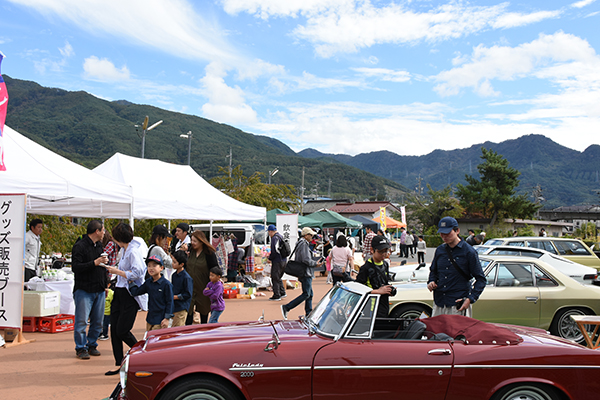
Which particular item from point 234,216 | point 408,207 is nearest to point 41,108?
Answer: point 408,207

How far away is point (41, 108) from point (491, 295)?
17172 centimetres

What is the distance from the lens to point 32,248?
29.7ft

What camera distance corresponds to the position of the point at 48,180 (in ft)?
28.0

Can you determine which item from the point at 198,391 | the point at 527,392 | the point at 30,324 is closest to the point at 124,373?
the point at 198,391

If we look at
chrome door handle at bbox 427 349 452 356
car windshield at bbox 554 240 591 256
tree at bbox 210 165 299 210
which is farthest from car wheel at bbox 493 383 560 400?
tree at bbox 210 165 299 210

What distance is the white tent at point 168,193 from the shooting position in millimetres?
11812

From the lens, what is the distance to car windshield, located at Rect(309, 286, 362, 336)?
4027mm

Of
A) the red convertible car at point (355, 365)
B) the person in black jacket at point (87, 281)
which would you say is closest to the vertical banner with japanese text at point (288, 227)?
Answer: the person in black jacket at point (87, 281)

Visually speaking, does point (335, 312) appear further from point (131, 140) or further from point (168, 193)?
point (131, 140)

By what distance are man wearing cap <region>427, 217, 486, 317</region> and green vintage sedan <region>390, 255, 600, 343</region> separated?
2250 mm

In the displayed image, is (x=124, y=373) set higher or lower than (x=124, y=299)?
lower

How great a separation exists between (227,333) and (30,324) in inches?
226

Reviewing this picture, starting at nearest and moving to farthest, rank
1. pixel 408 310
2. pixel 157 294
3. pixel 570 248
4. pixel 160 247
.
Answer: pixel 157 294 → pixel 160 247 → pixel 408 310 → pixel 570 248

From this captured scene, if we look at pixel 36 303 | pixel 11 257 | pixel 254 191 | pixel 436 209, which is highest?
pixel 254 191
